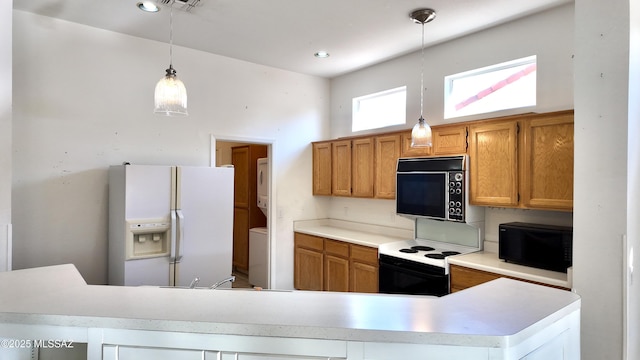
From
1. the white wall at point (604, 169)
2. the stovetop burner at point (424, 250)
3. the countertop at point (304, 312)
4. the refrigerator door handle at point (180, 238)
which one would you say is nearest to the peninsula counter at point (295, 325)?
the countertop at point (304, 312)

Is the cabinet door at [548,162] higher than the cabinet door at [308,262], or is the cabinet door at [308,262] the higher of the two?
the cabinet door at [548,162]

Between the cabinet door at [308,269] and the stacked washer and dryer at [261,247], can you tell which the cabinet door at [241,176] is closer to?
the stacked washer and dryer at [261,247]

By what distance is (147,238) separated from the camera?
3.05 metres

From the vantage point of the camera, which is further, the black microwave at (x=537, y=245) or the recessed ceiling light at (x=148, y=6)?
the recessed ceiling light at (x=148, y=6)

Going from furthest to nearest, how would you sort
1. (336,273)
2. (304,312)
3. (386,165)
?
(336,273) → (386,165) → (304,312)

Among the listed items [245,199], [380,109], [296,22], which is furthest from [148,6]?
[245,199]

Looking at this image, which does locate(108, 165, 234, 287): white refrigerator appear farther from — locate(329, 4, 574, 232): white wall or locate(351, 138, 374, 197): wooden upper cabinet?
locate(329, 4, 574, 232): white wall

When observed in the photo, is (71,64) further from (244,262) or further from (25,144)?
(244,262)

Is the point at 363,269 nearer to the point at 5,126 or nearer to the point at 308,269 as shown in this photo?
the point at 308,269

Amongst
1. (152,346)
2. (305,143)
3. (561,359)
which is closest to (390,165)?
(305,143)

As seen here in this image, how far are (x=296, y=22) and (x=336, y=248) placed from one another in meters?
2.39

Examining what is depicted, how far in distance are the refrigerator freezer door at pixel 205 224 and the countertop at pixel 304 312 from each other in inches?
57.5

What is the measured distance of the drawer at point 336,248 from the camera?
4.00 m

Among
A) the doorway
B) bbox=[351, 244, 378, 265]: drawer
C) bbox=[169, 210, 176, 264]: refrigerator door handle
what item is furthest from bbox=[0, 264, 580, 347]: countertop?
the doorway
